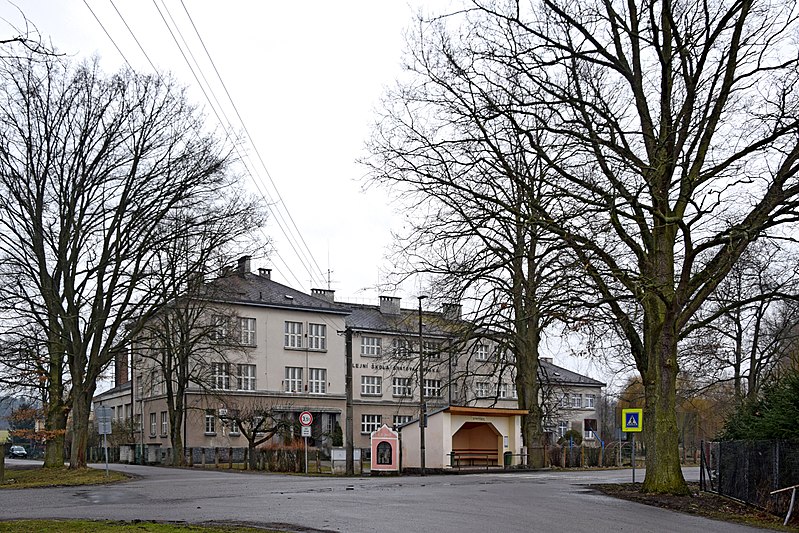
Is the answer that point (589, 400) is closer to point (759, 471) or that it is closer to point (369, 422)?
point (369, 422)

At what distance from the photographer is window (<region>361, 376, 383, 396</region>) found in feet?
243

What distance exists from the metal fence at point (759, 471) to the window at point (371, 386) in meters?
49.6

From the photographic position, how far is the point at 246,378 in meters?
66.9

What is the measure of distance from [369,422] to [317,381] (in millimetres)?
5979

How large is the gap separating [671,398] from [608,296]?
3.06 meters

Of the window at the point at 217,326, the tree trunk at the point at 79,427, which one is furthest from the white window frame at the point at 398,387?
the tree trunk at the point at 79,427

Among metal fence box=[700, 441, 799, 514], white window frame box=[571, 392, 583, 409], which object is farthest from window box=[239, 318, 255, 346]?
metal fence box=[700, 441, 799, 514]

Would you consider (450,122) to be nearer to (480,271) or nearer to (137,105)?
(480,271)

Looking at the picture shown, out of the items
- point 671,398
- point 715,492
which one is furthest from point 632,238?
point 715,492

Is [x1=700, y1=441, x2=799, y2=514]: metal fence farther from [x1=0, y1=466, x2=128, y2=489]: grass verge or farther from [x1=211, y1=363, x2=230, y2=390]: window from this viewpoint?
[x1=211, y1=363, x2=230, y2=390]: window

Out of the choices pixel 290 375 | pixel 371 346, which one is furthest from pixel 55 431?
pixel 371 346

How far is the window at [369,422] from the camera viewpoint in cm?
7281

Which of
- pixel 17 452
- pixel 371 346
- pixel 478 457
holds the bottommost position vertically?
pixel 17 452

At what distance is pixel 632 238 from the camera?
25219mm
